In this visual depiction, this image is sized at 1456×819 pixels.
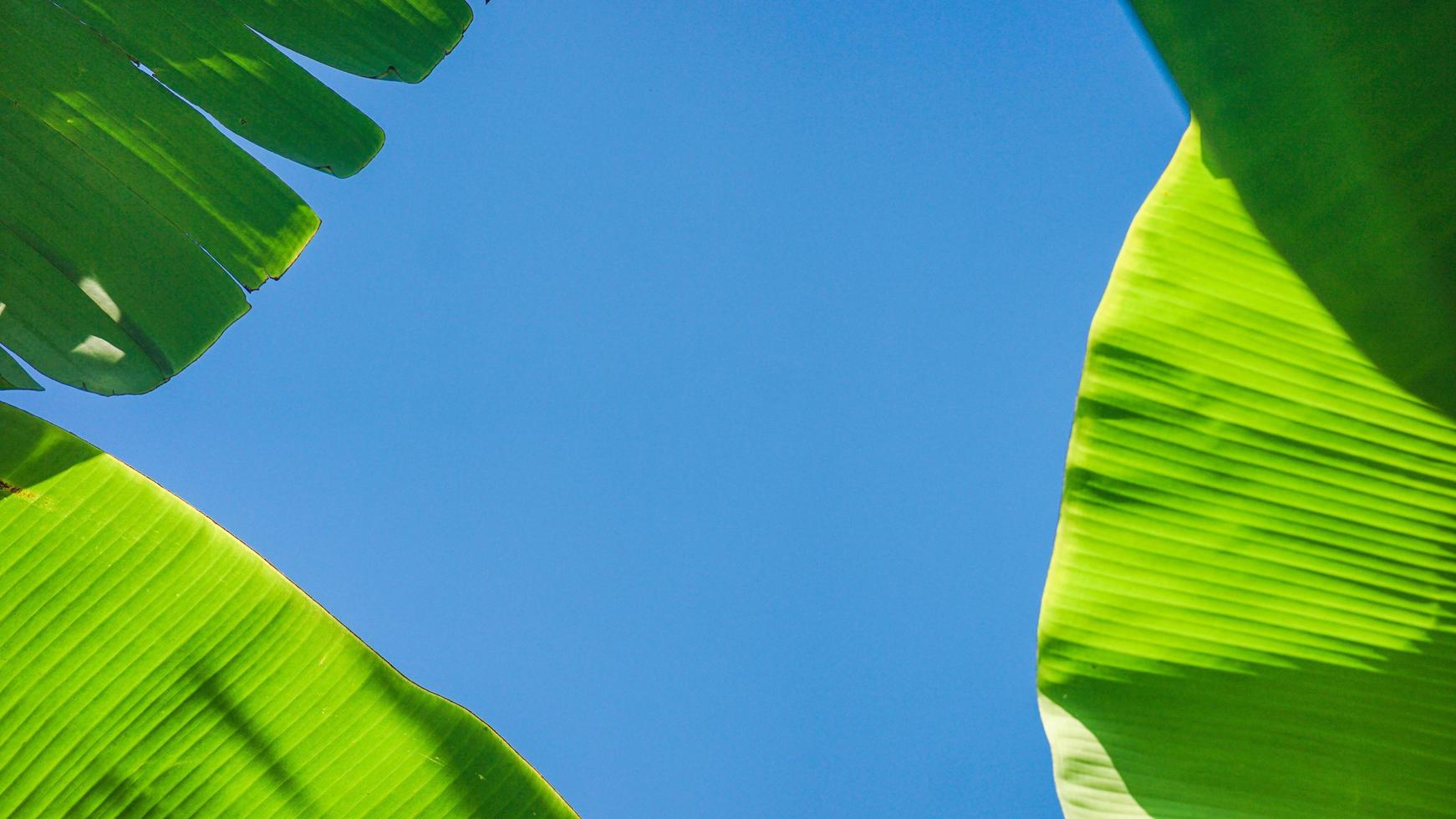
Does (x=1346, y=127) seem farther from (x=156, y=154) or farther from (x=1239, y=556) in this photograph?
(x=156, y=154)

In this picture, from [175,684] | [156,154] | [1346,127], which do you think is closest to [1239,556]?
[1346,127]


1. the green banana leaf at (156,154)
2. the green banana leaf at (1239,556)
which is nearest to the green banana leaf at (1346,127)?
the green banana leaf at (1239,556)

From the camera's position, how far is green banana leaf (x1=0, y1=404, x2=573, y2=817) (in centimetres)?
73

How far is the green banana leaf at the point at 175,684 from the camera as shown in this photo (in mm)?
727

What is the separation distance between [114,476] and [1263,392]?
3.93 feet

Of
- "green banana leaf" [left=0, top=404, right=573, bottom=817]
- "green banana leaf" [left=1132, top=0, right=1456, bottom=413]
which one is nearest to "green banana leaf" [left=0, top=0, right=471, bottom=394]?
"green banana leaf" [left=0, top=404, right=573, bottom=817]

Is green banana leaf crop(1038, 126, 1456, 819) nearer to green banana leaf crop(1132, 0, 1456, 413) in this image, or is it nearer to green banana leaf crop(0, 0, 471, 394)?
green banana leaf crop(1132, 0, 1456, 413)

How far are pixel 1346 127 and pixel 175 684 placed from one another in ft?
3.97

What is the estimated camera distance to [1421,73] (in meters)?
0.45

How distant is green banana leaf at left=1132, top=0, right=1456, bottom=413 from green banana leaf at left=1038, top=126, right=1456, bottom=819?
99 millimetres

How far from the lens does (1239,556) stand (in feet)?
2.21

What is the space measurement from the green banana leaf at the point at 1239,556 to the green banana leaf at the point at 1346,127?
0.33 feet

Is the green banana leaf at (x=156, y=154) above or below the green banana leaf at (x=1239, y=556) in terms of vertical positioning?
above

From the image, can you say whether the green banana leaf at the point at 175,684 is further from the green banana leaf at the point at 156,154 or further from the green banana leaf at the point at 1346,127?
the green banana leaf at the point at 1346,127
